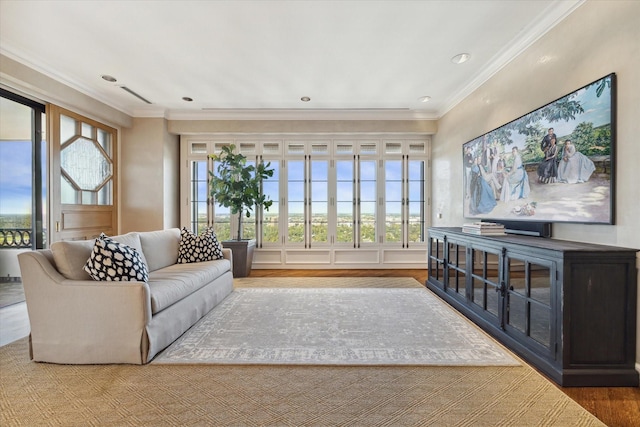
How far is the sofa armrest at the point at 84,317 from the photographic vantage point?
2029mm

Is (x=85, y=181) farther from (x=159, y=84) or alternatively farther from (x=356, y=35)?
(x=356, y=35)

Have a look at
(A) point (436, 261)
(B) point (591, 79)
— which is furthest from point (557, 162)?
(A) point (436, 261)

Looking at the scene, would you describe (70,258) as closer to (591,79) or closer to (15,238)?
(15,238)

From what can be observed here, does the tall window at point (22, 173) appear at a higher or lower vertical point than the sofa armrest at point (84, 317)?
higher

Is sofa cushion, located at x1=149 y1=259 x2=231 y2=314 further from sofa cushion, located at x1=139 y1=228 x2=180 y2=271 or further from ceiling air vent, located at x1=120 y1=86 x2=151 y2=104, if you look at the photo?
ceiling air vent, located at x1=120 y1=86 x2=151 y2=104

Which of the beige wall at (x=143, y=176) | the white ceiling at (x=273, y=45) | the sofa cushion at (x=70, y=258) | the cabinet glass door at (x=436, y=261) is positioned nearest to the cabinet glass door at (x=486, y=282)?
the cabinet glass door at (x=436, y=261)

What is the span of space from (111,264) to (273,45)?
2564mm

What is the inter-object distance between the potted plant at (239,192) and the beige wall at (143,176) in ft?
2.89

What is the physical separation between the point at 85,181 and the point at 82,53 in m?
2.02

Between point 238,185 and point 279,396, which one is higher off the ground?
point 238,185

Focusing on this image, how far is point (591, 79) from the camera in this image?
2104mm

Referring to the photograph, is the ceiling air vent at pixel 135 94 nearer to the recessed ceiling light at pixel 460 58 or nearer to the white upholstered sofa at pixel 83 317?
the white upholstered sofa at pixel 83 317

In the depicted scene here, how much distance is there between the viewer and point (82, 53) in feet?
10.5

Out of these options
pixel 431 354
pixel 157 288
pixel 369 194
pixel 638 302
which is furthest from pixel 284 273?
pixel 638 302
